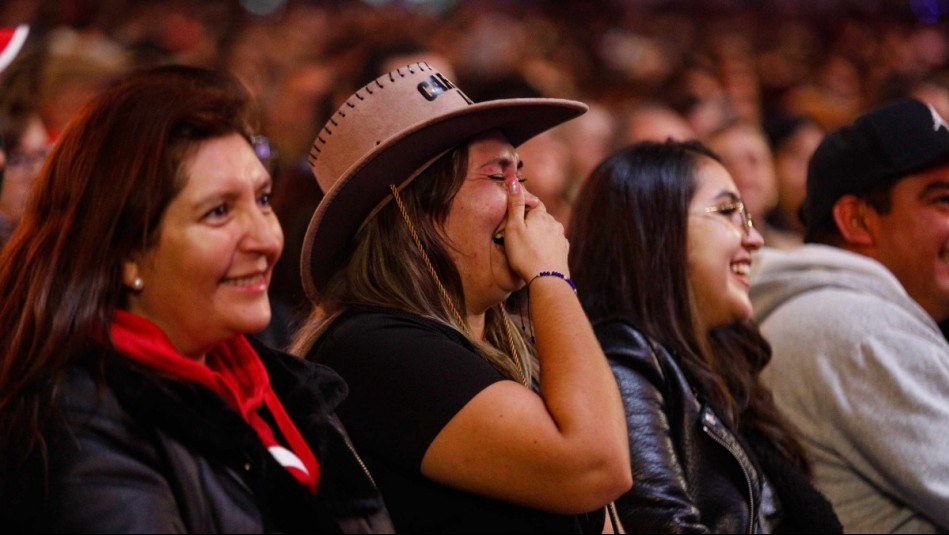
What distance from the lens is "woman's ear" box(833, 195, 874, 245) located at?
11.9 ft

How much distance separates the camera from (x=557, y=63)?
11.2 meters

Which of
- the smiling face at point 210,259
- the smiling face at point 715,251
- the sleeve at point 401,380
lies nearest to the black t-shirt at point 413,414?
the sleeve at point 401,380

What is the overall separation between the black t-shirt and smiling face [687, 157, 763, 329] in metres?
1.06

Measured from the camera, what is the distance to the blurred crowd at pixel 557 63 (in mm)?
4711

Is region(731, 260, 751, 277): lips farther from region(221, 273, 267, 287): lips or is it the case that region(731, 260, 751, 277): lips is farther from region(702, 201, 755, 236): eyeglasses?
region(221, 273, 267, 287): lips

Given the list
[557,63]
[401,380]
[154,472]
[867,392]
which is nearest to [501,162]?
[401,380]

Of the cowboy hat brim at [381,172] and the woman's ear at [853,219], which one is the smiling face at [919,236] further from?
the cowboy hat brim at [381,172]

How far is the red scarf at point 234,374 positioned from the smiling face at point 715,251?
4.71 ft

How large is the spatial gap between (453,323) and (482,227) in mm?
209

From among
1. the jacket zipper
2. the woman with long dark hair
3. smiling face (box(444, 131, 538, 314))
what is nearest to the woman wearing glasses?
the jacket zipper

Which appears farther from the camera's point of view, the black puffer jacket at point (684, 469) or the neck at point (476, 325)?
the black puffer jacket at point (684, 469)

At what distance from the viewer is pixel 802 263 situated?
352cm

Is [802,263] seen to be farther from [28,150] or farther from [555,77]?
[555,77]

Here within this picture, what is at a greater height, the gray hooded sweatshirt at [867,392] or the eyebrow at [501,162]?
the eyebrow at [501,162]
